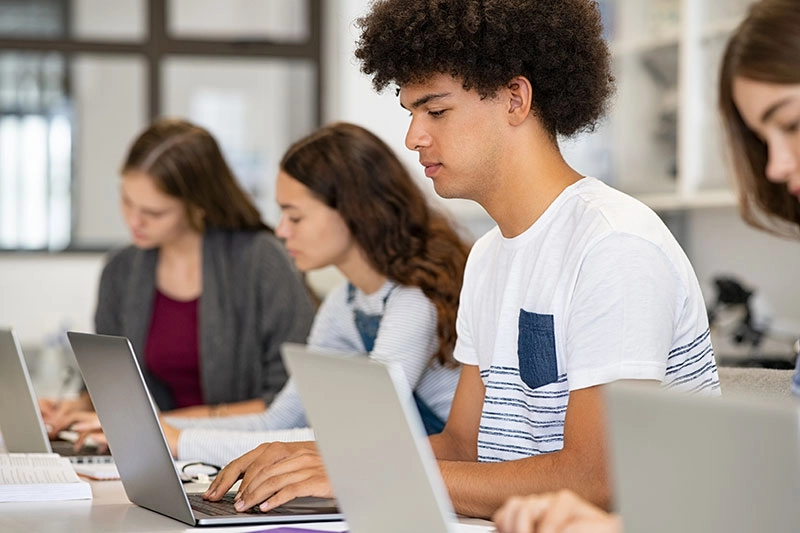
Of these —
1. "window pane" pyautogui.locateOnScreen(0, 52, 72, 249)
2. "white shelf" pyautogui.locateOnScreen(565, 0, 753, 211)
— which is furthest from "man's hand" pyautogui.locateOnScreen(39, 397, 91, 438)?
"window pane" pyautogui.locateOnScreen(0, 52, 72, 249)

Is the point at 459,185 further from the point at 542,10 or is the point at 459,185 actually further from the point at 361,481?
the point at 361,481

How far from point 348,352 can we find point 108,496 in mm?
823

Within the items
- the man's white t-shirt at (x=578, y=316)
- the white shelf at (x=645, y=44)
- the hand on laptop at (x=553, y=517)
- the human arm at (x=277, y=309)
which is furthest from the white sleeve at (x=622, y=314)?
the white shelf at (x=645, y=44)

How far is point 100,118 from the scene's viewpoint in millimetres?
4980

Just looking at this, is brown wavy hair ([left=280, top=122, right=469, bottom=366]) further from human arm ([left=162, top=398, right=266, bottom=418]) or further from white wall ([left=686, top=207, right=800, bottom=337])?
white wall ([left=686, top=207, right=800, bottom=337])

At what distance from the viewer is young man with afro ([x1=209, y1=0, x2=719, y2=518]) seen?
56.5 inches

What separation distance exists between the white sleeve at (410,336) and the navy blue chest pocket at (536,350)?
1.81ft

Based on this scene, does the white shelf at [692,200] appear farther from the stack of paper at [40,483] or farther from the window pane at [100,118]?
the window pane at [100,118]

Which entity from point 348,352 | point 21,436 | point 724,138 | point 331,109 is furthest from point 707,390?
point 331,109

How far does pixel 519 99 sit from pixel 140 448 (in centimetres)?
69

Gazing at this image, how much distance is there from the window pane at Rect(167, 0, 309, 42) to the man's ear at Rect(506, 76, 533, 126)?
3560 mm

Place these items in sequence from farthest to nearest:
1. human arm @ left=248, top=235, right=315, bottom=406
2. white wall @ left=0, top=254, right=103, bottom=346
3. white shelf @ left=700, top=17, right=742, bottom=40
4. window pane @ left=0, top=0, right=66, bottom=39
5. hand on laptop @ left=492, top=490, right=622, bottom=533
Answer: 1. window pane @ left=0, top=0, right=66, bottom=39
2. white wall @ left=0, top=254, right=103, bottom=346
3. white shelf @ left=700, top=17, right=742, bottom=40
4. human arm @ left=248, top=235, right=315, bottom=406
5. hand on laptop @ left=492, top=490, right=622, bottom=533

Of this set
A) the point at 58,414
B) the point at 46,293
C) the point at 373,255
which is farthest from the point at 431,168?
the point at 46,293

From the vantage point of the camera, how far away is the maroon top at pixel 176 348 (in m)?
3.03
